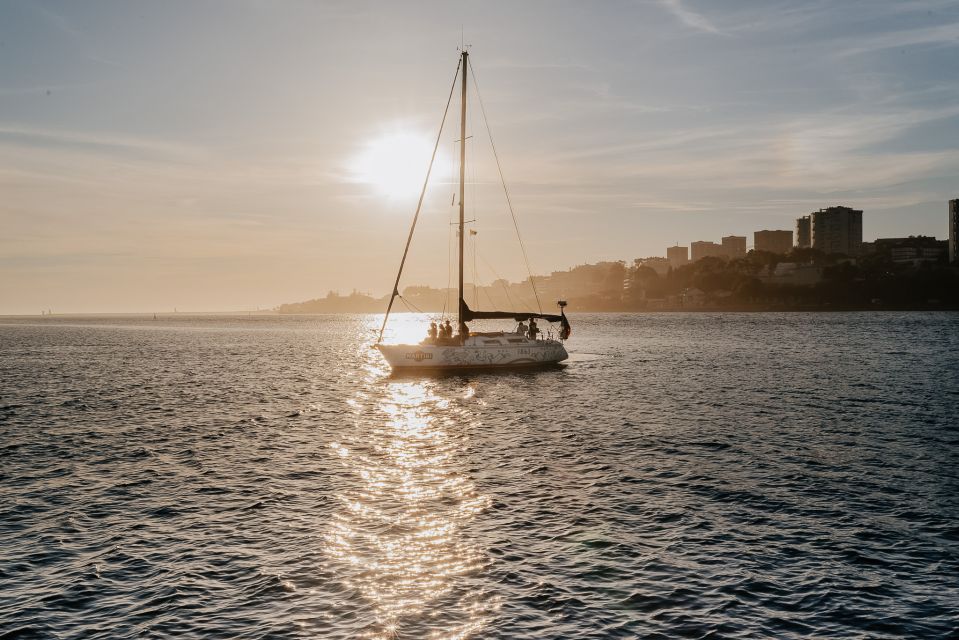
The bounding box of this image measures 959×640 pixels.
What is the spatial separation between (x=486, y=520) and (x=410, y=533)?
202cm

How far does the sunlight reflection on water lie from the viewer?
37.0 ft

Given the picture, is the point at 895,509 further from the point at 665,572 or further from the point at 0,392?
the point at 0,392

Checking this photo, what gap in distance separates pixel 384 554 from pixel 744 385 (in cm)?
3791

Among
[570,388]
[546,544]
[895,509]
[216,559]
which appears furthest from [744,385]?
[216,559]

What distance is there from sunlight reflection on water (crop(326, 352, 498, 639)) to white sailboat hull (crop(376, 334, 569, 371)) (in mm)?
20974

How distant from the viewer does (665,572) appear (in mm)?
12984

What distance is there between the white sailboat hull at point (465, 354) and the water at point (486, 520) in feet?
42.1

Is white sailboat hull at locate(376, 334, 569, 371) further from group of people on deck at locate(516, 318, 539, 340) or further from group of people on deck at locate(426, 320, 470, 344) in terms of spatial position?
group of people on deck at locate(516, 318, 539, 340)

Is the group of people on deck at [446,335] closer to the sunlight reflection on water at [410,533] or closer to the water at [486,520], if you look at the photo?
the water at [486,520]

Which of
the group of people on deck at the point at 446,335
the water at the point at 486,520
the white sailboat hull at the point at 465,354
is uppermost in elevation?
the group of people on deck at the point at 446,335

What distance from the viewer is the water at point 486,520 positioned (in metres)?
11.2

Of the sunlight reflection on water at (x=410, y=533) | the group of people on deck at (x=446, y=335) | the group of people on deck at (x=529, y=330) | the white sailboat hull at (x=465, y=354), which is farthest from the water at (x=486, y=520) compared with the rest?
the group of people on deck at (x=529, y=330)

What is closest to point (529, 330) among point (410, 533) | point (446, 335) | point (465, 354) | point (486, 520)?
point (465, 354)

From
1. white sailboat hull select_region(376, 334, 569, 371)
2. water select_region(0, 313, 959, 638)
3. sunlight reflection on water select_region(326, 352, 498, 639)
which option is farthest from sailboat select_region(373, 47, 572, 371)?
sunlight reflection on water select_region(326, 352, 498, 639)
